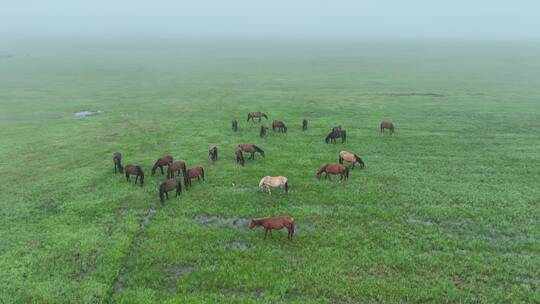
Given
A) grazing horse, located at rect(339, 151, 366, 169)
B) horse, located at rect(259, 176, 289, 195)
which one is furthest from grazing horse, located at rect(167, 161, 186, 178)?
grazing horse, located at rect(339, 151, 366, 169)

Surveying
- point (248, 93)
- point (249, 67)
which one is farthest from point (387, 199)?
point (249, 67)

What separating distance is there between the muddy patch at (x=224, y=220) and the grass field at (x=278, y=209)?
84 millimetres

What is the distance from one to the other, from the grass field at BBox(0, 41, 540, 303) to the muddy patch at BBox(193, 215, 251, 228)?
84 mm

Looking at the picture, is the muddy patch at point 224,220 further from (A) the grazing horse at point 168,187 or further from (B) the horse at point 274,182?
(B) the horse at point 274,182

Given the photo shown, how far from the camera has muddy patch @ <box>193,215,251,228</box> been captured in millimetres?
15991

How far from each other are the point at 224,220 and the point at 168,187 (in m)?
3.44

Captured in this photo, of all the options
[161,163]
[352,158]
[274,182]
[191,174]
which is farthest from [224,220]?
[352,158]

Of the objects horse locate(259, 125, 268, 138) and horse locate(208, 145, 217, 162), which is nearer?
horse locate(208, 145, 217, 162)

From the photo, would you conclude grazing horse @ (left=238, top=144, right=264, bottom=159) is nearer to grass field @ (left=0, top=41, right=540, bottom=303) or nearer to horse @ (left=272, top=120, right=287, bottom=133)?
grass field @ (left=0, top=41, right=540, bottom=303)

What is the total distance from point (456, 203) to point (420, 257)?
538 cm

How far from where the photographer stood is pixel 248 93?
49.7 meters

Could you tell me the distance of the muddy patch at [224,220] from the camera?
16.0 metres

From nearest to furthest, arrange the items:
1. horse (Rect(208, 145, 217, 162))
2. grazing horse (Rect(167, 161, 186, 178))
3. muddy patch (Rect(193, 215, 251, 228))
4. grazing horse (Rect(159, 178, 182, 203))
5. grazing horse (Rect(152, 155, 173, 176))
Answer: muddy patch (Rect(193, 215, 251, 228))
grazing horse (Rect(159, 178, 182, 203))
grazing horse (Rect(167, 161, 186, 178))
grazing horse (Rect(152, 155, 173, 176))
horse (Rect(208, 145, 217, 162))

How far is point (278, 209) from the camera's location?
1702cm
